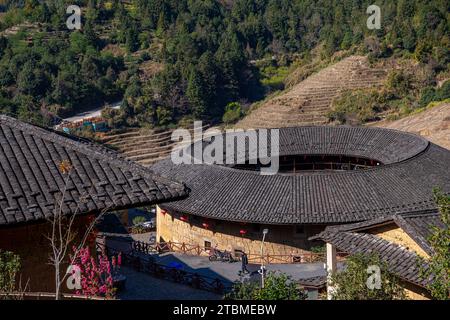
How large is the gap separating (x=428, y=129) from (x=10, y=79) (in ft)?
115

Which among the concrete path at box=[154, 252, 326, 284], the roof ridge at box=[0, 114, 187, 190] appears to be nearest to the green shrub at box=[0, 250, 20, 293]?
the roof ridge at box=[0, 114, 187, 190]

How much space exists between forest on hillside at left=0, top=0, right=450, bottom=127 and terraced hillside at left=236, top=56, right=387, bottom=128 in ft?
6.66

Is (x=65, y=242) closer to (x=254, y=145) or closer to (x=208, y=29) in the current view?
(x=254, y=145)

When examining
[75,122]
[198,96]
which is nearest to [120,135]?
[75,122]

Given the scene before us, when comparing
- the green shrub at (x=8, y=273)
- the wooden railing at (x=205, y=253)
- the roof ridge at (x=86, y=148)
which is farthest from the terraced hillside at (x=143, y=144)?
the green shrub at (x=8, y=273)

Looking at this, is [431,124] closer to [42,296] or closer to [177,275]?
[177,275]

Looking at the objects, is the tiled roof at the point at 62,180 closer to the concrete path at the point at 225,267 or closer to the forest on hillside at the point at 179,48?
the concrete path at the point at 225,267

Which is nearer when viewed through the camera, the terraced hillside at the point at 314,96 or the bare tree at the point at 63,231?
the bare tree at the point at 63,231

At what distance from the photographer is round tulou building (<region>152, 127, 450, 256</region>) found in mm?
22922

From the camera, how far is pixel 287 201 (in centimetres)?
2353

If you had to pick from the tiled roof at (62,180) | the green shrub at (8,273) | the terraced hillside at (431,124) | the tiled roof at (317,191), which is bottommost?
the terraced hillside at (431,124)

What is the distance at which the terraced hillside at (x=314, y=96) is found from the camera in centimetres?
6003

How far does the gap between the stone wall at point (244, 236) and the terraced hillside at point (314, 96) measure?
1345 inches

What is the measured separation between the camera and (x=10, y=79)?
201 feet
